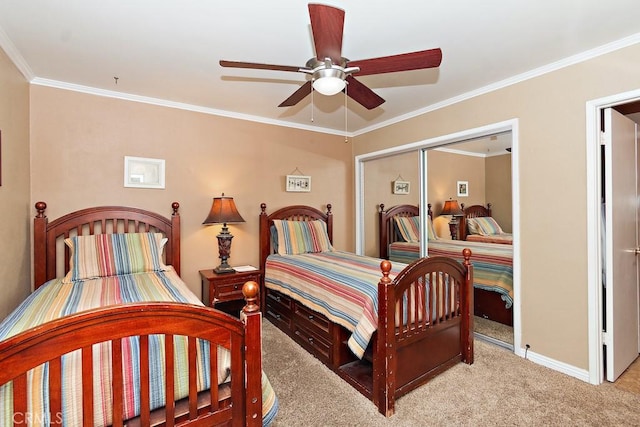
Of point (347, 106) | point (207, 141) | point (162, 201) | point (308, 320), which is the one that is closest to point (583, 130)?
point (347, 106)

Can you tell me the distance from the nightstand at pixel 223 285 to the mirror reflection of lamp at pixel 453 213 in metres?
2.16

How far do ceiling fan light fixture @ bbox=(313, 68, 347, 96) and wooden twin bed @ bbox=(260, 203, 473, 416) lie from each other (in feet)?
3.51

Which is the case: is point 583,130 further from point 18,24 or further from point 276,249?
point 18,24

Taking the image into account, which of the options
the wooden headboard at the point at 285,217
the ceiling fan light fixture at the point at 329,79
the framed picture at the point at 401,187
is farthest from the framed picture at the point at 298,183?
the ceiling fan light fixture at the point at 329,79

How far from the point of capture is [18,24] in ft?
6.38

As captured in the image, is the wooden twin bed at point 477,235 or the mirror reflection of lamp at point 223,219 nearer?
the wooden twin bed at point 477,235

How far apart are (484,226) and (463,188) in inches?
18.3

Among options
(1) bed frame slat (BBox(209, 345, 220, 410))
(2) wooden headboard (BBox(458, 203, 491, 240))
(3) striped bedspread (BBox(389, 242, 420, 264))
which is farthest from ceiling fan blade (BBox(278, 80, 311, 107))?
(3) striped bedspread (BBox(389, 242, 420, 264))

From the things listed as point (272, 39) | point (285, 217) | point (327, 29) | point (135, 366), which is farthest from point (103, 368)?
point (285, 217)

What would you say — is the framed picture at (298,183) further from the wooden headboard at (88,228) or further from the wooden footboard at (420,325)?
the wooden footboard at (420,325)

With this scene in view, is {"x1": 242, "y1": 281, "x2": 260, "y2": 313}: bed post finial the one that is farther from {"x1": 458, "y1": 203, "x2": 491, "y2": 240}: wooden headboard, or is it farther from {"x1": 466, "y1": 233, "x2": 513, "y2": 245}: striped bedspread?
{"x1": 458, "y1": 203, "x2": 491, "y2": 240}: wooden headboard

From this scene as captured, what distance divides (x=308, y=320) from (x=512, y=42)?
2666mm

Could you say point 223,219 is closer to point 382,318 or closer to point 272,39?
point 272,39

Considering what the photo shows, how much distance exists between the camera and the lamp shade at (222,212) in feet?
10.9
